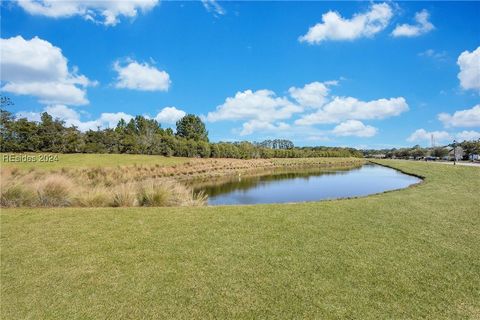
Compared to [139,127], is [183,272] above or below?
below

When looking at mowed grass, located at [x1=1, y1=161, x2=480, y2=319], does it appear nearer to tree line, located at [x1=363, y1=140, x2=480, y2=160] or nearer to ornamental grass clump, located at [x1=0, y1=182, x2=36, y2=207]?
ornamental grass clump, located at [x1=0, y1=182, x2=36, y2=207]

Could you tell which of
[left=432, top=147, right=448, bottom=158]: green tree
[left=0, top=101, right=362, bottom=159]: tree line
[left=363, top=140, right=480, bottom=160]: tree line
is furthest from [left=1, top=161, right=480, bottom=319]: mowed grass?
[left=432, top=147, right=448, bottom=158]: green tree

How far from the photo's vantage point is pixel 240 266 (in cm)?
415

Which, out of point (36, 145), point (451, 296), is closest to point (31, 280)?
point (451, 296)

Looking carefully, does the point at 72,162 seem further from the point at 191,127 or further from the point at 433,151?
the point at 433,151

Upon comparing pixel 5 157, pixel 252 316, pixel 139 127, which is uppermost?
pixel 139 127

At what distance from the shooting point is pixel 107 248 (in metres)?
4.88

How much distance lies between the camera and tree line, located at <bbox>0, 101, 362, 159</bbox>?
33.0 metres

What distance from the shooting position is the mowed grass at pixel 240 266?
10.5ft

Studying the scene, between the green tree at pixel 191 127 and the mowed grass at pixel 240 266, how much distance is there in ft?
195

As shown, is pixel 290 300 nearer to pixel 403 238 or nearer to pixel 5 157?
pixel 403 238

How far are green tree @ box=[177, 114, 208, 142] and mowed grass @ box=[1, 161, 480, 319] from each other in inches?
2338

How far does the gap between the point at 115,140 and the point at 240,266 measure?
43.3 meters

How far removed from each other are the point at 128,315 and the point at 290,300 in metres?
1.76
